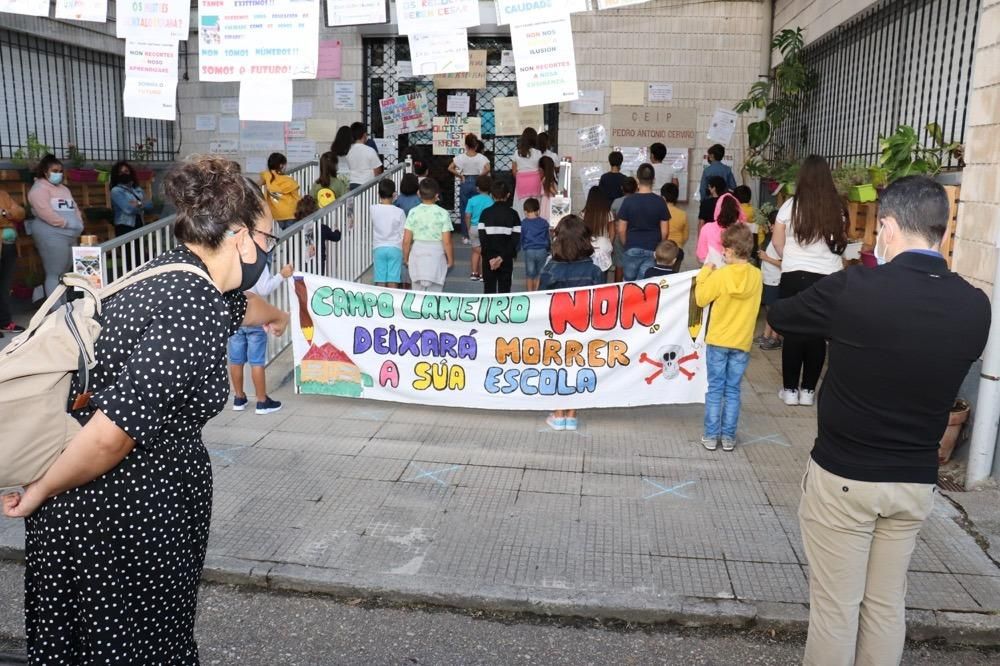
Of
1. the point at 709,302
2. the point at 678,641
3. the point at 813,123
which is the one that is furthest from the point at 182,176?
the point at 813,123

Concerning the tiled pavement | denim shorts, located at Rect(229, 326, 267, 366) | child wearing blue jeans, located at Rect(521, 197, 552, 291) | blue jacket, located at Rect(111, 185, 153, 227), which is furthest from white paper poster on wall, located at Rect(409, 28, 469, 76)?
blue jacket, located at Rect(111, 185, 153, 227)

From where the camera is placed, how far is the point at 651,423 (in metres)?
7.04

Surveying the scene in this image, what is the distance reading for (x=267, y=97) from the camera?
6.71m

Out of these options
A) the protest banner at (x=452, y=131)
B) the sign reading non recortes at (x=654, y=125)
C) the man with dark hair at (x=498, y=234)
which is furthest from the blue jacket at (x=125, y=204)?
the sign reading non recortes at (x=654, y=125)

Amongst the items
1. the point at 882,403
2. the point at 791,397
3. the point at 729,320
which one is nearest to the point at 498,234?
the point at 791,397

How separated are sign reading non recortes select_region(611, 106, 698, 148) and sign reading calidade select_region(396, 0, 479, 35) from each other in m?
6.89

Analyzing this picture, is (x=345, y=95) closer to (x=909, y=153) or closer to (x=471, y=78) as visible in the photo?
(x=471, y=78)

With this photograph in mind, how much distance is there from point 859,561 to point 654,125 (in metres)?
10.8

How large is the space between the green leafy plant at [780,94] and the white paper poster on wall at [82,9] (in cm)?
781

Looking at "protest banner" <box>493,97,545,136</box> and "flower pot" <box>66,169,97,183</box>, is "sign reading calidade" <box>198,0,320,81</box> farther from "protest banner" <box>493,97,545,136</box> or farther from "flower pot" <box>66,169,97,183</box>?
"protest banner" <box>493,97,545,136</box>

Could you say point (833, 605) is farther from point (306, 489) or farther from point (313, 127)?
point (313, 127)

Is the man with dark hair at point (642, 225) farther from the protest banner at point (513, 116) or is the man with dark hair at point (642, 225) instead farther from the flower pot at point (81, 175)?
the flower pot at point (81, 175)

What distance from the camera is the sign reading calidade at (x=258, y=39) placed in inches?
262

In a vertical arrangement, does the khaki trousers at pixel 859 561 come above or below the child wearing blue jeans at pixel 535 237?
below
